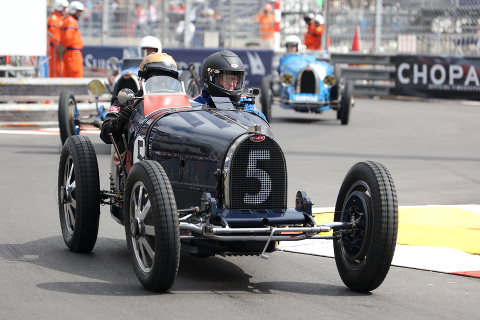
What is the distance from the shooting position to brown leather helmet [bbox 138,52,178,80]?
21.8 feet

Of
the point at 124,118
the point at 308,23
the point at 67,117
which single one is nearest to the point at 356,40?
the point at 308,23

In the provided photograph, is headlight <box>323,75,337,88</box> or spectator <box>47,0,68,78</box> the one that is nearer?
headlight <box>323,75,337,88</box>

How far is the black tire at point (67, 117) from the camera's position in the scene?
11750 mm

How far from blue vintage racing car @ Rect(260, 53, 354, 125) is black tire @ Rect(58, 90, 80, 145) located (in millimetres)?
5569

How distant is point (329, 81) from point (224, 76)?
1107 centimetres

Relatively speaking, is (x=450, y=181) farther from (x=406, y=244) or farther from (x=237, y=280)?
(x=237, y=280)

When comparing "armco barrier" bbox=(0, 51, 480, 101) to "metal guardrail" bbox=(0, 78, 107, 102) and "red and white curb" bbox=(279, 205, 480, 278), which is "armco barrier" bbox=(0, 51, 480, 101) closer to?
"metal guardrail" bbox=(0, 78, 107, 102)

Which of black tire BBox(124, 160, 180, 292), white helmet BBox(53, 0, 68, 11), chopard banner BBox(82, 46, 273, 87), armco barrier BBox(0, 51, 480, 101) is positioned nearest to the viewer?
black tire BBox(124, 160, 180, 292)

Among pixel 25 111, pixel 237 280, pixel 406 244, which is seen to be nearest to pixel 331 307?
pixel 237 280

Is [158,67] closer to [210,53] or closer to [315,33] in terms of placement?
[315,33]

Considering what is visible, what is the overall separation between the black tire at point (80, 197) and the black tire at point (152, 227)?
763 millimetres

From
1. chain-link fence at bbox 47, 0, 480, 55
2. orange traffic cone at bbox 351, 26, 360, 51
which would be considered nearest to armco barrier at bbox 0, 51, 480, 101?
orange traffic cone at bbox 351, 26, 360, 51

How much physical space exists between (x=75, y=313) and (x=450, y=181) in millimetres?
6731

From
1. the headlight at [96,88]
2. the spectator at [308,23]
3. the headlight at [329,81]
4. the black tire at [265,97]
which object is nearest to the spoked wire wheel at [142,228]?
the headlight at [96,88]
